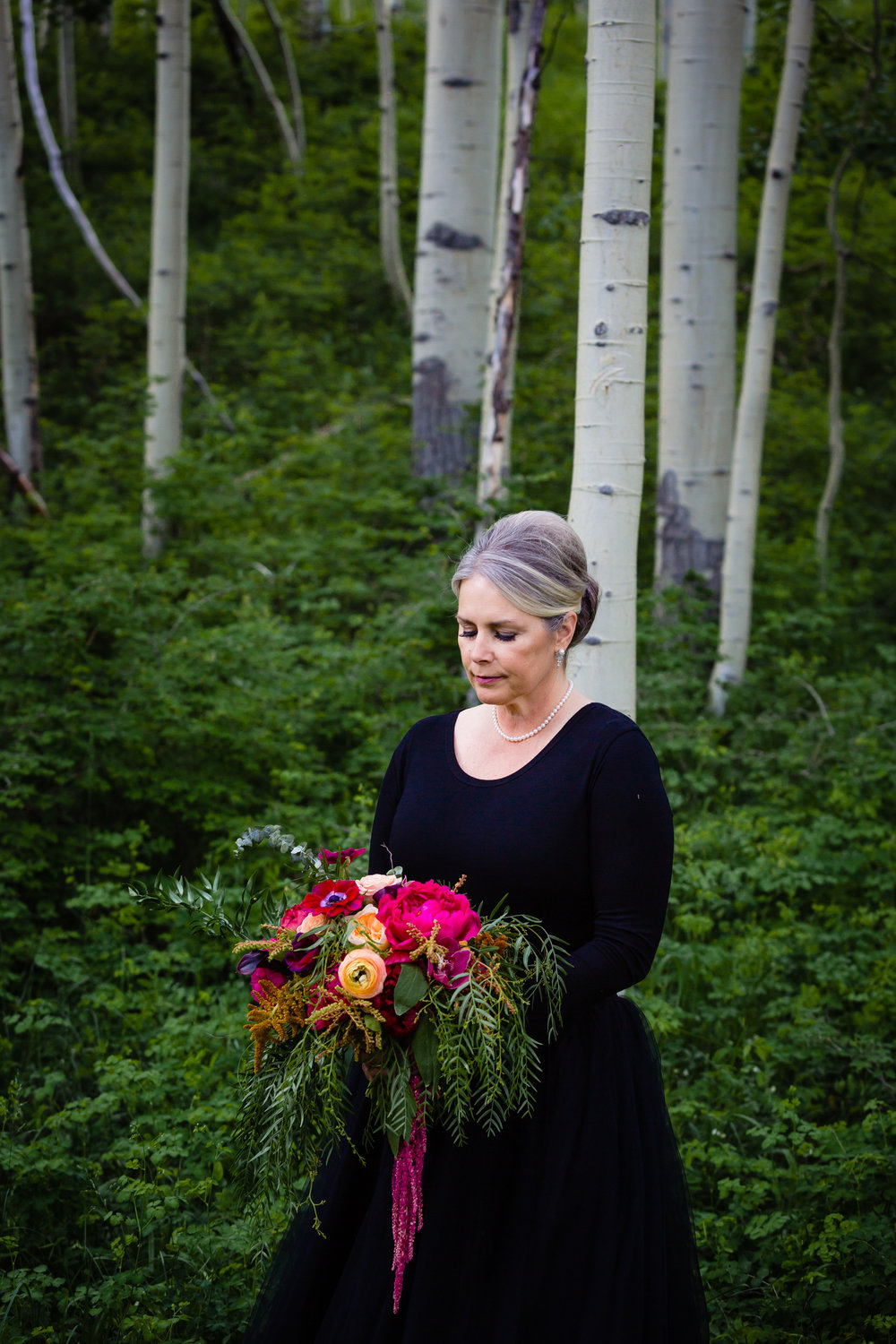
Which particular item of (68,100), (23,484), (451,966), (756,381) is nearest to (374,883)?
(451,966)

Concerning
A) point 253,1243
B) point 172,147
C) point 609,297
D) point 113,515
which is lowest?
point 253,1243

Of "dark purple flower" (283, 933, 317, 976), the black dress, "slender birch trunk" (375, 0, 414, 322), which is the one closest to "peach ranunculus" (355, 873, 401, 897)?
"dark purple flower" (283, 933, 317, 976)

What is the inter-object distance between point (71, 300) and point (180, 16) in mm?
4882

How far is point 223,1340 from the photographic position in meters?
2.54

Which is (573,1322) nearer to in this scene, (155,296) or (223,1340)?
(223,1340)

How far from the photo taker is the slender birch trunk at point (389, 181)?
11.9 m

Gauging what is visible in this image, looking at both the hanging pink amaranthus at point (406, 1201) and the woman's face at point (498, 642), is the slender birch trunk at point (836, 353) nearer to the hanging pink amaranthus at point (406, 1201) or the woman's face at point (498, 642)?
the woman's face at point (498, 642)

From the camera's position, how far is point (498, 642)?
6.82 feet

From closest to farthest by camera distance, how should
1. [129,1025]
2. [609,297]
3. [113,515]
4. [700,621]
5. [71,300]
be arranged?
1. [609,297]
2. [129,1025]
3. [700,621]
4. [113,515]
5. [71,300]

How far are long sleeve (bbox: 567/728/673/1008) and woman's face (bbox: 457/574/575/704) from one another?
26cm

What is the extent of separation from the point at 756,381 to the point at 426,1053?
5.37 meters

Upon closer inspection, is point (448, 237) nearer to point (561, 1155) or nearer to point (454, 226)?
point (454, 226)

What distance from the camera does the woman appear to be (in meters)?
1.97

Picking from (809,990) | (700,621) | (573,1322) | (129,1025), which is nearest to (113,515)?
(700,621)
